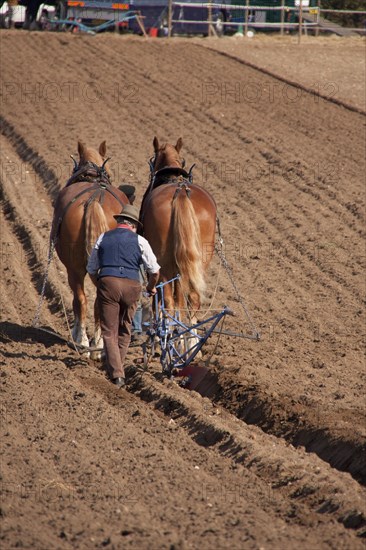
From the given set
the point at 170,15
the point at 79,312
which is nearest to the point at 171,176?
the point at 79,312

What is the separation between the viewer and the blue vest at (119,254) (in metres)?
8.59

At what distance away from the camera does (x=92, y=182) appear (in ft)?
34.4

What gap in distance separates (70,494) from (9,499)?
0.41 metres

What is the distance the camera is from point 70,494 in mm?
5957

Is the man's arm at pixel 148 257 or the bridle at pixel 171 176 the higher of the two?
the bridle at pixel 171 176

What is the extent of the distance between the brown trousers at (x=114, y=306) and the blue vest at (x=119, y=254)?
0.07 m

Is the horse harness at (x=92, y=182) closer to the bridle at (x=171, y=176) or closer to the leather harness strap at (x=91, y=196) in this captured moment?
the leather harness strap at (x=91, y=196)

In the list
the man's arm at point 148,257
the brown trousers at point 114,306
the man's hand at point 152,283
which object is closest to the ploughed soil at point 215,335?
the brown trousers at point 114,306

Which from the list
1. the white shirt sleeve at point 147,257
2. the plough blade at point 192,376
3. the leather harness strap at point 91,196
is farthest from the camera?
the leather harness strap at point 91,196

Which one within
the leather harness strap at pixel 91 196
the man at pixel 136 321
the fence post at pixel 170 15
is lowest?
the man at pixel 136 321

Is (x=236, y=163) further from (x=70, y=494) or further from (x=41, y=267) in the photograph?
(x=70, y=494)

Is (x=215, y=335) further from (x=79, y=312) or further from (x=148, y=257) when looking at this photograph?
(x=148, y=257)

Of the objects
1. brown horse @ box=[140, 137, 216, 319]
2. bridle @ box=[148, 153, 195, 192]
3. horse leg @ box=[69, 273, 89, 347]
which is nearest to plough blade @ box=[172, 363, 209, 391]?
brown horse @ box=[140, 137, 216, 319]

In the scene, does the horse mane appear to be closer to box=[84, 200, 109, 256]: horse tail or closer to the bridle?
box=[84, 200, 109, 256]: horse tail
